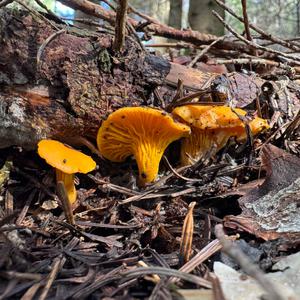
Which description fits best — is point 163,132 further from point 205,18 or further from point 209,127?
point 205,18

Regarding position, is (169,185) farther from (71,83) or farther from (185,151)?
(71,83)

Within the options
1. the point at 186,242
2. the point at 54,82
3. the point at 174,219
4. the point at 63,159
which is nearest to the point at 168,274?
the point at 186,242

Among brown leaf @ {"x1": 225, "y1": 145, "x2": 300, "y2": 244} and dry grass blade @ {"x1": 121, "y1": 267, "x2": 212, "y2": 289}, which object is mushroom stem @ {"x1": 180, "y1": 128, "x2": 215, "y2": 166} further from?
dry grass blade @ {"x1": 121, "y1": 267, "x2": 212, "y2": 289}

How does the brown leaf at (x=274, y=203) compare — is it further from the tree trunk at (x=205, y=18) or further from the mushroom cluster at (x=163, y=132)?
the tree trunk at (x=205, y=18)

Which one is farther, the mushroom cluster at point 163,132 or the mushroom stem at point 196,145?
the mushroom stem at point 196,145

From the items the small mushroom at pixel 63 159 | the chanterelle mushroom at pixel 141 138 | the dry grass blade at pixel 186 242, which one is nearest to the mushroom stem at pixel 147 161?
the chanterelle mushroom at pixel 141 138

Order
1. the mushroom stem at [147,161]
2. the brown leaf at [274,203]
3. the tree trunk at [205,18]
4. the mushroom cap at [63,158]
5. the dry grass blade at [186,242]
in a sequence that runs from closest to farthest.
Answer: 1. the dry grass blade at [186,242]
2. the brown leaf at [274,203]
3. the mushroom cap at [63,158]
4. the mushroom stem at [147,161]
5. the tree trunk at [205,18]

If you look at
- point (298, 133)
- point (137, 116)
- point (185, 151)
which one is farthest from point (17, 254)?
point (298, 133)
